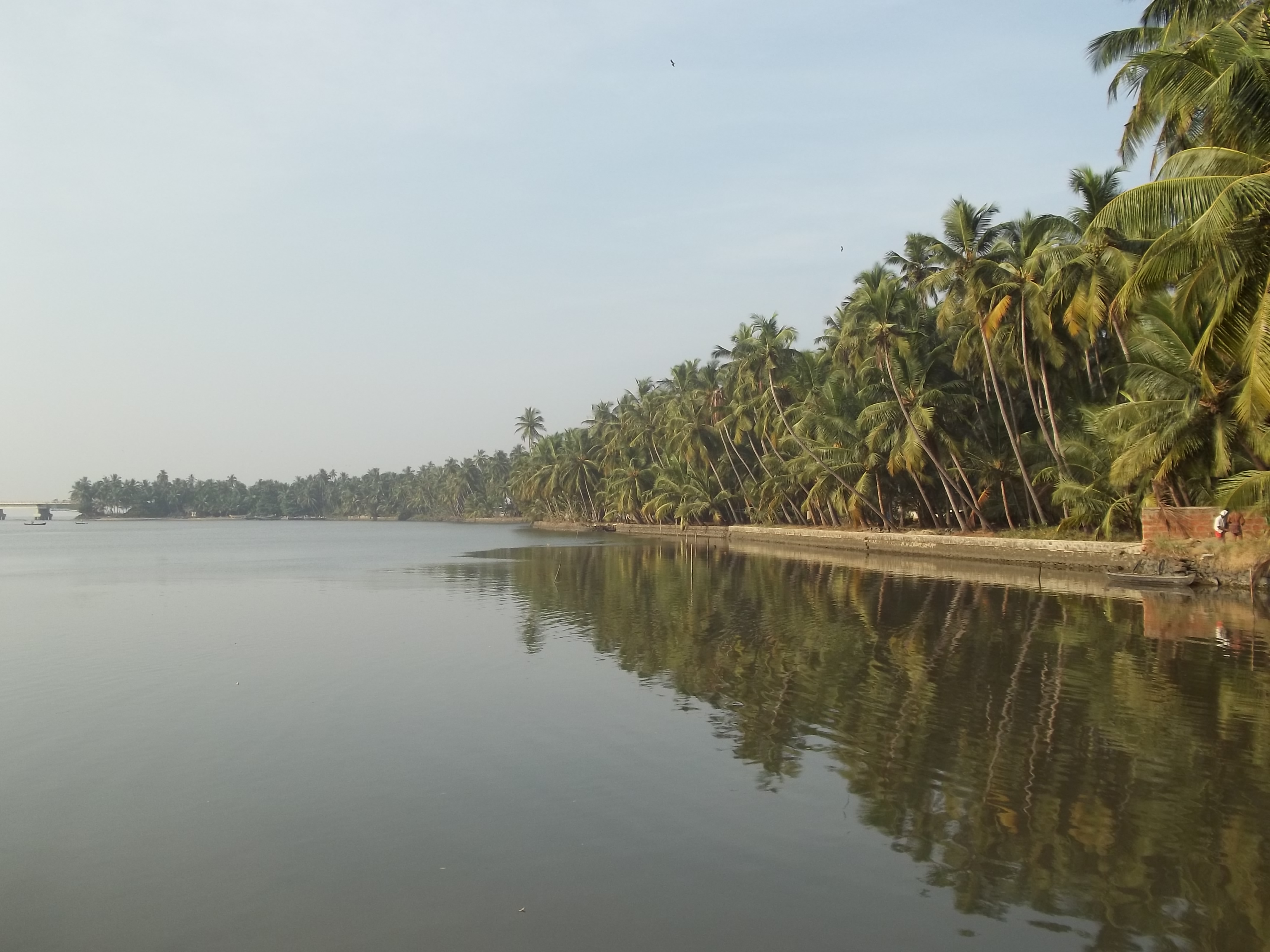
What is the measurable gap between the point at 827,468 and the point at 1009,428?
11.8 metres

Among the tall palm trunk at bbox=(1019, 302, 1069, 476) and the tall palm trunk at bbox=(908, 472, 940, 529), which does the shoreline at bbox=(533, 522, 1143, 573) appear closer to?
the tall palm trunk at bbox=(908, 472, 940, 529)

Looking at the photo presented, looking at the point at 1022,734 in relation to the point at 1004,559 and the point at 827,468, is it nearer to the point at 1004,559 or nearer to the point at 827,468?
the point at 1004,559

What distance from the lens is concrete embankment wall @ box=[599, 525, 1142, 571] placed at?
26.9 meters

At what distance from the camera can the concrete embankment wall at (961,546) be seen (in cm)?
2688

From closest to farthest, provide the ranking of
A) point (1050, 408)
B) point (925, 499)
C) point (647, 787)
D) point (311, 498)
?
1. point (647, 787)
2. point (1050, 408)
3. point (925, 499)
4. point (311, 498)

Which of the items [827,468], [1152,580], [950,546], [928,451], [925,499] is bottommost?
[1152,580]

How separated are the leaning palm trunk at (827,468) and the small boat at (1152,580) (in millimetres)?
17491

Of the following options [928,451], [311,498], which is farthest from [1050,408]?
[311,498]

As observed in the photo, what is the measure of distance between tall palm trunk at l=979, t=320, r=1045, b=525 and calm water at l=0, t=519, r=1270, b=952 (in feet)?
43.0

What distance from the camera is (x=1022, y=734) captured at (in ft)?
32.1

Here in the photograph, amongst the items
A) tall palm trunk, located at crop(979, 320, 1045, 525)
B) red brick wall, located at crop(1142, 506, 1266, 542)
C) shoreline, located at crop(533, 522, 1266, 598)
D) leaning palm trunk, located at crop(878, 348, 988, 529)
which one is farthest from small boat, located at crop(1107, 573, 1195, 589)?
leaning palm trunk, located at crop(878, 348, 988, 529)

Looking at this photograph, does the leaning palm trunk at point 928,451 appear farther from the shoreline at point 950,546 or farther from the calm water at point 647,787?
the calm water at point 647,787

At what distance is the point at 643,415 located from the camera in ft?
257

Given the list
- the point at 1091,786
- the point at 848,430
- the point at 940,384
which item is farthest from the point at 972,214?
the point at 1091,786
